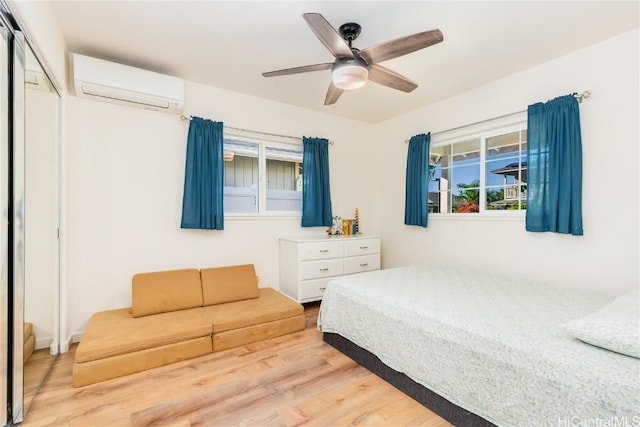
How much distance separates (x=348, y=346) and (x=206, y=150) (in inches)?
93.8

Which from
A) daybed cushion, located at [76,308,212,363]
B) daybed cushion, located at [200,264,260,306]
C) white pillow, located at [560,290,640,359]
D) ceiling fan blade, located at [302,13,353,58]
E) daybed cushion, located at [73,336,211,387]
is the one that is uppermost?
ceiling fan blade, located at [302,13,353,58]

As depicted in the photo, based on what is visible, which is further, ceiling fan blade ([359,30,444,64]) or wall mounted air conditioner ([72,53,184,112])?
wall mounted air conditioner ([72,53,184,112])

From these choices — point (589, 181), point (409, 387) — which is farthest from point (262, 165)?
point (589, 181)

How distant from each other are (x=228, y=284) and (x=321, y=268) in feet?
3.51

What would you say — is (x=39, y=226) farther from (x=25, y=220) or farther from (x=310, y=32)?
(x=310, y=32)

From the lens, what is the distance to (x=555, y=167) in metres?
2.58

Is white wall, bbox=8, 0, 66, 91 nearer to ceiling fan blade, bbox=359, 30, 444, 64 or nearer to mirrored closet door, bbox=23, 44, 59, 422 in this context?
mirrored closet door, bbox=23, 44, 59, 422

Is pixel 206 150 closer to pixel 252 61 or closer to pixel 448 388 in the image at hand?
pixel 252 61

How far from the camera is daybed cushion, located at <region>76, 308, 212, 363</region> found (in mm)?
2066

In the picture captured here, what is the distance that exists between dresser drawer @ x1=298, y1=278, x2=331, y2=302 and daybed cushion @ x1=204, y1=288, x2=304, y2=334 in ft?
1.05

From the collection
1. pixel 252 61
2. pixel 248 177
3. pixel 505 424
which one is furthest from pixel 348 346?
pixel 252 61

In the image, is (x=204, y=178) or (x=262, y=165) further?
(x=262, y=165)

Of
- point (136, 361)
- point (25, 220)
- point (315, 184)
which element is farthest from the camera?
point (315, 184)

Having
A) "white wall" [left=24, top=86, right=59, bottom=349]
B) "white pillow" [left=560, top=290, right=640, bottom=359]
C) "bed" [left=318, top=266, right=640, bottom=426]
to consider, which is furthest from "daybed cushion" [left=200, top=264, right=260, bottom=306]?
"white pillow" [left=560, top=290, right=640, bottom=359]
